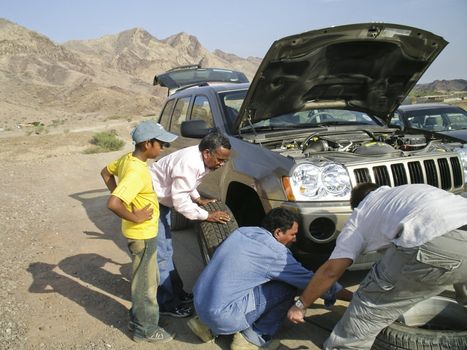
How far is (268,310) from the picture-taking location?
10.3 ft

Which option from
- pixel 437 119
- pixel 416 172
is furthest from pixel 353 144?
pixel 437 119

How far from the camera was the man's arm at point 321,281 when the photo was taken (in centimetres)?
274

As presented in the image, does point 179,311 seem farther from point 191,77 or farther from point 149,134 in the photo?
point 191,77

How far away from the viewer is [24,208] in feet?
26.0

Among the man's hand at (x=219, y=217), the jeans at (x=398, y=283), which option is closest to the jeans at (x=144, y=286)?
the man's hand at (x=219, y=217)

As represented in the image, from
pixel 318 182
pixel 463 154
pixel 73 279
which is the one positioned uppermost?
pixel 463 154

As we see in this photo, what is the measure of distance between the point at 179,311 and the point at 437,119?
24.2 ft

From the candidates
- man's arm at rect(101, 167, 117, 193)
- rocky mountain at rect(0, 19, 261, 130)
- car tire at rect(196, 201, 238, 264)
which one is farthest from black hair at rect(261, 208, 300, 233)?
rocky mountain at rect(0, 19, 261, 130)

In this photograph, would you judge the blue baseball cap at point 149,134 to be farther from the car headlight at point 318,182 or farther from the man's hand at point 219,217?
the car headlight at point 318,182

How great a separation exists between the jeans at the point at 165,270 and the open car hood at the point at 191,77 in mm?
4916

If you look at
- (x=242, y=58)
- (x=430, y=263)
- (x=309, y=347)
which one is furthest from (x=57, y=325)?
(x=242, y=58)

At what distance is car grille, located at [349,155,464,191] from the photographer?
3.57 m

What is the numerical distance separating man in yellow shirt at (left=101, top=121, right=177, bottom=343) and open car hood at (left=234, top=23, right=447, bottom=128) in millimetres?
1279

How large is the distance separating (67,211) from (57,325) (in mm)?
4423
